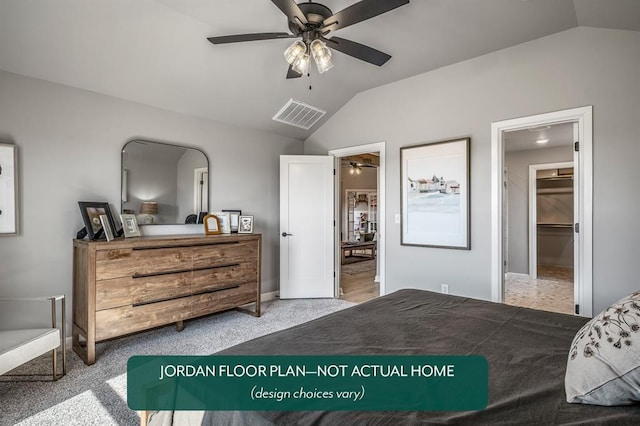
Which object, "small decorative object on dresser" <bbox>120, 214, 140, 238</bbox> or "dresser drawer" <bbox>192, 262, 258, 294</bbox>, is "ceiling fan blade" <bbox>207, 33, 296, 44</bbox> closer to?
"small decorative object on dresser" <bbox>120, 214, 140, 238</bbox>

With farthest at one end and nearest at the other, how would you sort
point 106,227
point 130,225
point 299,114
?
point 299,114 < point 130,225 < point 106,227

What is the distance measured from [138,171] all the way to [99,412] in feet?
7.49

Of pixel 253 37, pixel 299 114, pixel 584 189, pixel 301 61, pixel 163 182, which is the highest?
pixel 299 114

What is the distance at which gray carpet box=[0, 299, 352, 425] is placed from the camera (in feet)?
6.38

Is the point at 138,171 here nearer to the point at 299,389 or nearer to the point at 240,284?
the point at 240,284

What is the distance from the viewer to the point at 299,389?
0.97m

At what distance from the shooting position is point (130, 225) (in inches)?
128

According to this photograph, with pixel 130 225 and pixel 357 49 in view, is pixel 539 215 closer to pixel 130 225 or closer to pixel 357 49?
pixel 357 49

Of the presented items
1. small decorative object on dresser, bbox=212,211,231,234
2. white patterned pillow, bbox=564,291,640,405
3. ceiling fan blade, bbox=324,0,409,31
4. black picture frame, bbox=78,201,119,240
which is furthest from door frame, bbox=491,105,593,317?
black picture frame, bbox=78,201,119,240

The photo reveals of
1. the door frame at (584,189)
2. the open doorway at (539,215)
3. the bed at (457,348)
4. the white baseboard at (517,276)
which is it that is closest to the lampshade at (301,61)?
the bed at (457,348)

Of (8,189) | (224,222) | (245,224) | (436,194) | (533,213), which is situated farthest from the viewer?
(533,213)

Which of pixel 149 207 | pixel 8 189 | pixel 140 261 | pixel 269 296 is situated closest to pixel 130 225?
pixel 149 207

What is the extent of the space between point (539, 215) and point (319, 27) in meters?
7.59

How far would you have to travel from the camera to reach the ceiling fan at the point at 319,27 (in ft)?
6.31
